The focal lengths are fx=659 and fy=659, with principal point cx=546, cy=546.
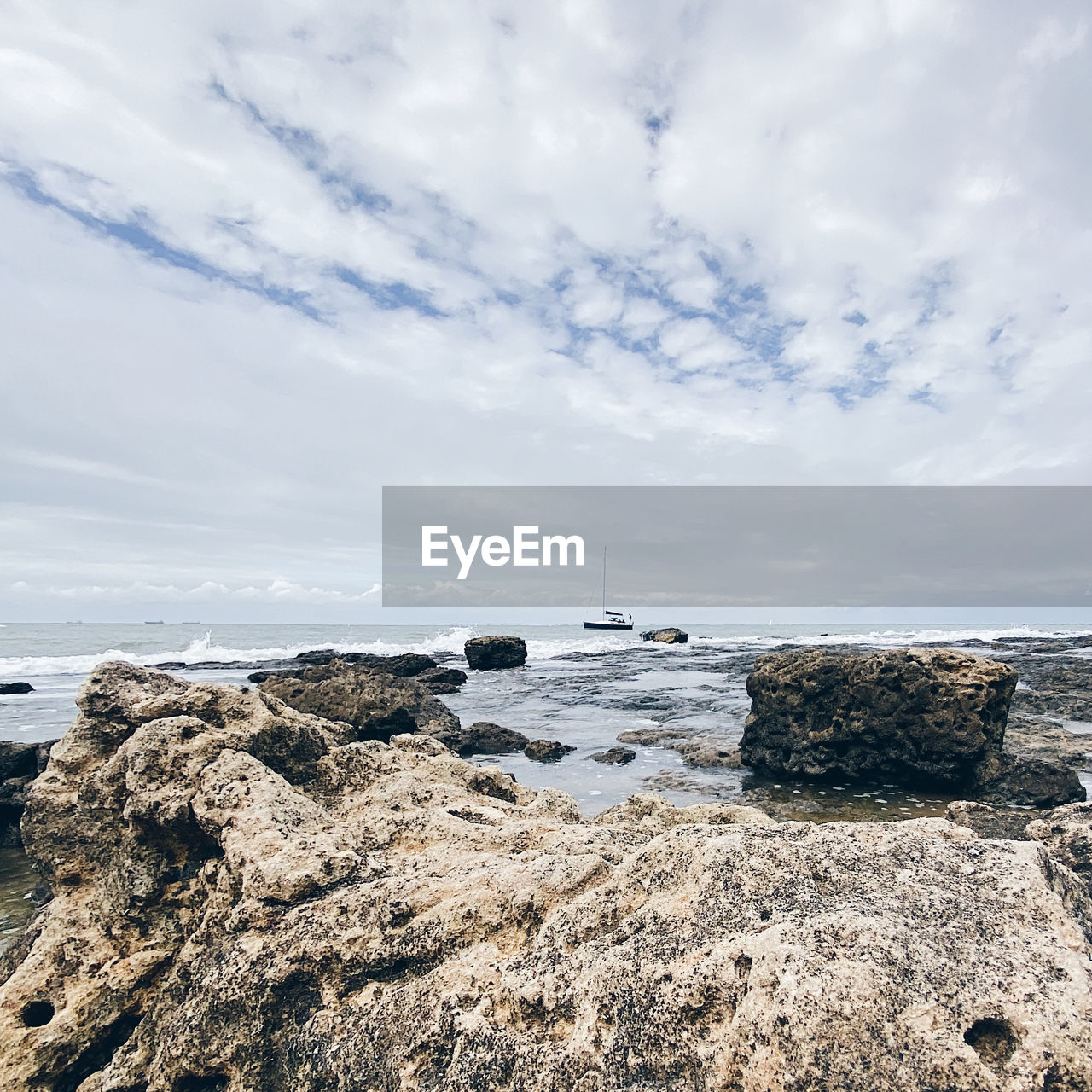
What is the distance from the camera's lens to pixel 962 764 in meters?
11.3

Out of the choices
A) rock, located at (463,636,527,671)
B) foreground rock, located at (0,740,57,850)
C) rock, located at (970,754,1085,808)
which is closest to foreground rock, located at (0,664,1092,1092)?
foreground rock, located at (0,740,57,850)

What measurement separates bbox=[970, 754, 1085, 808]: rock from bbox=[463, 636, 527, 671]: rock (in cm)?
3340

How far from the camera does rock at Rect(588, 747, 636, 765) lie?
1424 cm

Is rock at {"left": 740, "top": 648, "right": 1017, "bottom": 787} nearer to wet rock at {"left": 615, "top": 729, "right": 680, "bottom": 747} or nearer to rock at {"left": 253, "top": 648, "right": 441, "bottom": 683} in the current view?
wet rock at {"left": 615, "top": 729, "right": 680, "bottom": 747}

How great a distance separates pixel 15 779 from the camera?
10789 millimetres

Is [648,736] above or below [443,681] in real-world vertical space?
above

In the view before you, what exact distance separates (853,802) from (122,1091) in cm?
1089

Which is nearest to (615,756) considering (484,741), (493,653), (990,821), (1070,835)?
(484,741)

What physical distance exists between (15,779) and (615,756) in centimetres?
1089

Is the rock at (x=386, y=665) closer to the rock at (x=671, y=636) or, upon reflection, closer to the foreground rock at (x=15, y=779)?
the foreground rock at (x=15, y=779)

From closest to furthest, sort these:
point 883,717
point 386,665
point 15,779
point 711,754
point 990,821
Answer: point 990,821
point 15,779
point 883,717
point 711,754
point 386,665

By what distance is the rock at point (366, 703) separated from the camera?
16.2 meters

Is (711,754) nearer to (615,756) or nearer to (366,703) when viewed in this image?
(615,756)

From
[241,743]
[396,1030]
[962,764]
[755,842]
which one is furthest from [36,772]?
[962,764]
